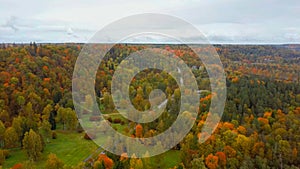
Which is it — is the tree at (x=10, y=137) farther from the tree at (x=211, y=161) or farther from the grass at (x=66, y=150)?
the tree at (x=211, y=161)

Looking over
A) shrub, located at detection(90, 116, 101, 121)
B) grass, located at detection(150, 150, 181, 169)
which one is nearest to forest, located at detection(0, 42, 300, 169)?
shrub, located at detection(90, 116, 101, 121)

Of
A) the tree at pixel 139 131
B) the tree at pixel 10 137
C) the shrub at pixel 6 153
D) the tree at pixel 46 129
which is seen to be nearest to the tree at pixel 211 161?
the tree at pixel 139 131

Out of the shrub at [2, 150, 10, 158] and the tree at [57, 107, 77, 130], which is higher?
the tree at [57, 107, 77, 130]

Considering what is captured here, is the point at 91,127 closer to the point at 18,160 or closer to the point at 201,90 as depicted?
the point at 18,160

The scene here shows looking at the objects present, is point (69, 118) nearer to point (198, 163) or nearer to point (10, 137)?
point (10, 137)

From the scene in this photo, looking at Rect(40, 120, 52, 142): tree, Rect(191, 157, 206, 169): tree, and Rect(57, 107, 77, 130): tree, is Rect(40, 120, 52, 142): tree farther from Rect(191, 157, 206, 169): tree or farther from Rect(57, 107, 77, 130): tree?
Rect(191, 157, 206, 169): tree

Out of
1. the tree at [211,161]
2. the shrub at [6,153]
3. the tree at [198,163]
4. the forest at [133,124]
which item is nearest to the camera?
the tree at [198,163]
